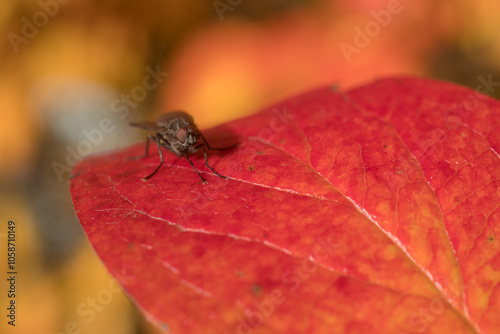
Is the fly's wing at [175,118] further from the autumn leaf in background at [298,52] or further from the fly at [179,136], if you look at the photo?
the autumn leaf in background at [298,52]

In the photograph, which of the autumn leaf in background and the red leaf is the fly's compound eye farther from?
the autumn leaf in background

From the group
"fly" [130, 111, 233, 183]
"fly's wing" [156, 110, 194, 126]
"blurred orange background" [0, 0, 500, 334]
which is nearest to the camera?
"fly" [130, 111, 233, 183]

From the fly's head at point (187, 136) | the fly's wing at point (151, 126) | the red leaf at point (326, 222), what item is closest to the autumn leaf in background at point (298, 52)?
the fly's wing at point (151, 126)

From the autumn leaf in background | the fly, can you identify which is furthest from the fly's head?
the autumn leaf in background

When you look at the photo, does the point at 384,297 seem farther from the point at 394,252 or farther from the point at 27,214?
the point at 27,214

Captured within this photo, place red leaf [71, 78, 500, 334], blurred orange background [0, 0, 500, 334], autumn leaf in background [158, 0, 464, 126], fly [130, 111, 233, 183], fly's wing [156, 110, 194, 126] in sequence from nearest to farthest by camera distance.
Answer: red leaf [71, 78, 500, 334], fly [130, 111, 233, 183], fly's wing [156, 110, 194, 126], blurred orange background [0, 0, 500, 334], autumn leaf in background [158, 0, 464, 126]

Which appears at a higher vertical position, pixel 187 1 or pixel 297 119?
pixel 187 1

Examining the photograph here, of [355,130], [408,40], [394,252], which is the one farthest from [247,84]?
[394,252]
